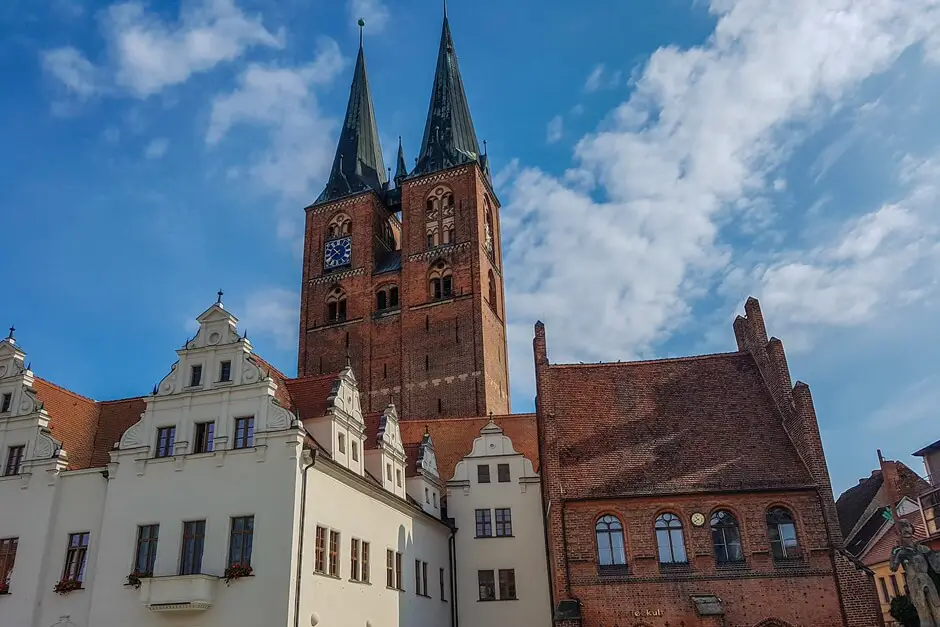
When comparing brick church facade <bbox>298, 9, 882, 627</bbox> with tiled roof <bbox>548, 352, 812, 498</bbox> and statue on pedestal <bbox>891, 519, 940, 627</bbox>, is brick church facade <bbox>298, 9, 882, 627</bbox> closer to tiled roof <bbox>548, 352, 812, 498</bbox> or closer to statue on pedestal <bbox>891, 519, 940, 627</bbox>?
tiled roof <bbox>548, 352, 812, 498</bbox>

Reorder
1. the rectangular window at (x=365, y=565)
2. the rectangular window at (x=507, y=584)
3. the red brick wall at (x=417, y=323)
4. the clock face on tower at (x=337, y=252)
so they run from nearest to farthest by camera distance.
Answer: the rectangular window at (x=365, y=565)
the rectangular window at (x=507, y=584)
the red brick wall at (x=417, y=323)
the clock face on tower at (x=337, y=252)

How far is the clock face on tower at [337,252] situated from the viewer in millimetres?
63812

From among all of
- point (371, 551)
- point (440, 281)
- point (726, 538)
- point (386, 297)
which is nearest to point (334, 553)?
point (371, 551)

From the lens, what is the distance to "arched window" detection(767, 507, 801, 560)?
1038 inches

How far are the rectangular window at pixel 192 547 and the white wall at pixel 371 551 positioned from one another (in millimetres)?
3127

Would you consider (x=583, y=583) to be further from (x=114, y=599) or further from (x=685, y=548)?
(x=114, y=599)

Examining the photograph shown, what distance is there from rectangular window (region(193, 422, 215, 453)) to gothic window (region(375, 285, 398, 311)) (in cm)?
3696

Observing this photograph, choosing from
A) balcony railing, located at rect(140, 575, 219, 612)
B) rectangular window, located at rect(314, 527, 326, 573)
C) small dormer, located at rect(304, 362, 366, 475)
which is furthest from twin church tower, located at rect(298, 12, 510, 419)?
balcony railing, located at rect(140, 575, 219, 612)

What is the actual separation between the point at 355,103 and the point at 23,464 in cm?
5399

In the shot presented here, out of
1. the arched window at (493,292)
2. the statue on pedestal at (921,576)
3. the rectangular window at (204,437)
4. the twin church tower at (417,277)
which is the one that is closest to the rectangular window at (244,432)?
the rectangular window at (204,437)

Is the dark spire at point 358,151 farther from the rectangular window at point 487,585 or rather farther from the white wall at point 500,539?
the rectangular window at point 487,585

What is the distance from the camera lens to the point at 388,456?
1168 inches

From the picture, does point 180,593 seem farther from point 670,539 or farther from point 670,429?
point 670,429

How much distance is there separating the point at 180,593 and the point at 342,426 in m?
6.91
